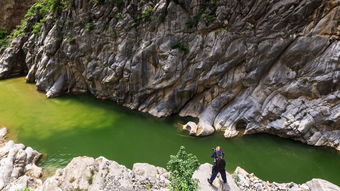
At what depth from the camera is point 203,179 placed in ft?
33.0

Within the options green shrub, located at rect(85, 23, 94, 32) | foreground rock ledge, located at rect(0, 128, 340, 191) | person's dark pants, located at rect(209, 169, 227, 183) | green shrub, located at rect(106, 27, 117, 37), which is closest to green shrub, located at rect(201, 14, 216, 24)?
green shrub, located at rect(106, 27, 117, 37)

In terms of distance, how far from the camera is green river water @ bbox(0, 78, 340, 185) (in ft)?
47.7

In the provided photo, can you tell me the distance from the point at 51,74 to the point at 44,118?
8080mm

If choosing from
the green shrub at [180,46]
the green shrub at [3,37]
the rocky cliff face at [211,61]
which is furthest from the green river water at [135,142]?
the green shrub at [3,37]

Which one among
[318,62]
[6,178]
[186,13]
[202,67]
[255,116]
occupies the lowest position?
[6,178]

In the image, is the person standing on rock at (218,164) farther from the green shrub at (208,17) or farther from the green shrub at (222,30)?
the green shrub at (208,17)

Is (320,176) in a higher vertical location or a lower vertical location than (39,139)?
higher

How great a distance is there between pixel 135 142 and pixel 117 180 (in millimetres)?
7306

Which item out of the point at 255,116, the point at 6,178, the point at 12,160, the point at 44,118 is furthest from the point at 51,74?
the point at 255,116

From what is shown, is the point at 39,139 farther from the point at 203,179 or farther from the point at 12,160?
the point at 203,179

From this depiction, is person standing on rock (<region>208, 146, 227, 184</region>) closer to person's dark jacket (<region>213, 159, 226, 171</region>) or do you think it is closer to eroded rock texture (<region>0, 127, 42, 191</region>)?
person's dark jacket (<region>213, 159, 226, 171</region>)

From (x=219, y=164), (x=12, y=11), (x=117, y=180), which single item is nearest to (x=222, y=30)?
(x=219, y=164)

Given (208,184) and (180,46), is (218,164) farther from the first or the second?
(180,46)

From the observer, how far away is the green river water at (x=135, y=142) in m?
14.5
